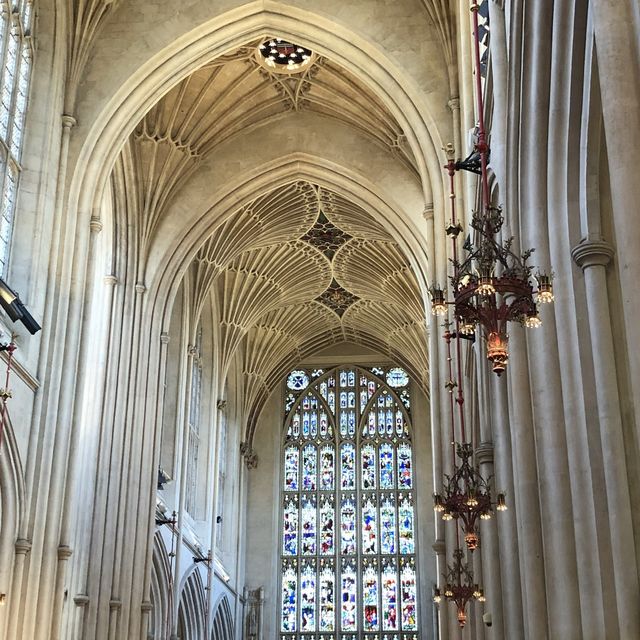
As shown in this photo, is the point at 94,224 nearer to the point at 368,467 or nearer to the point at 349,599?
the point at 368,467

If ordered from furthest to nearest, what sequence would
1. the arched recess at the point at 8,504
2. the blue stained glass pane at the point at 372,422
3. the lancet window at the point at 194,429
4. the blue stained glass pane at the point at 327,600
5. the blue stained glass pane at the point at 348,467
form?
1. the blue stained glass pane at the point at 372,422
2. the blue stained glass pane at the point at 348,467
3. the blue stained glass pane at the point at 327,600
4. the lancet window at the point at 194,429
5. the arched recess at the point at 8,504

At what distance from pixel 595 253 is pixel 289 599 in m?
29.0

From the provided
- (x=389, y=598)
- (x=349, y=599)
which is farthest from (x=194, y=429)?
(x=389, y=598)

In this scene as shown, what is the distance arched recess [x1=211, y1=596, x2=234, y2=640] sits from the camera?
32.2 meters

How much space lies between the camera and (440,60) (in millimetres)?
19391

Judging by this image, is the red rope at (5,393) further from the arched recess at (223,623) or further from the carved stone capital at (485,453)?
the arched recess at (223,623)

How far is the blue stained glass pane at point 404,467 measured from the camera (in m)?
36.9

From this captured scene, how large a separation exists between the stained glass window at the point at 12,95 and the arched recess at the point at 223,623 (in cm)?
1821

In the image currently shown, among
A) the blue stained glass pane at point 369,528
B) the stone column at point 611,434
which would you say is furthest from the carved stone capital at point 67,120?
the blue stained glass pane at point 369,528

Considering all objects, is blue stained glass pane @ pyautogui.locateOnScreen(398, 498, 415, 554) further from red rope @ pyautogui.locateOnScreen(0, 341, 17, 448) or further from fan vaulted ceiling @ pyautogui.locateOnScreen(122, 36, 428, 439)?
red rope @ pyautogui.locateOnScreen(0, 341, 17, 448)

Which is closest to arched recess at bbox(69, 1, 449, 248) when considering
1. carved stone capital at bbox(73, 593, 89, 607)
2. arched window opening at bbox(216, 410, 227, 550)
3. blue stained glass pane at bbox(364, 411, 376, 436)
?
carved stone capital at bbox(73, 593, 89, 607)

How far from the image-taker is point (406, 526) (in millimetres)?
36281

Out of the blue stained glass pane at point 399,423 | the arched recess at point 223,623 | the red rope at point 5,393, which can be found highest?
the blue stained glass pane at point 399,423

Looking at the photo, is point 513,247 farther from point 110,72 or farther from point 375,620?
point 375,620
